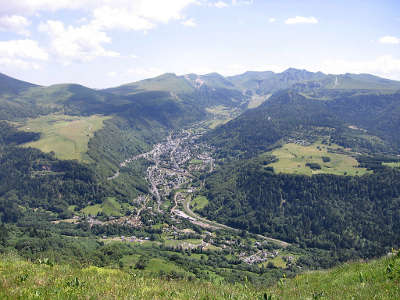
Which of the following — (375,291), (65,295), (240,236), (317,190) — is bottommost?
(240,236)

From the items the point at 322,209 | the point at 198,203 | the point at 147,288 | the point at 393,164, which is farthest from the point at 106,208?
the point at 393,164

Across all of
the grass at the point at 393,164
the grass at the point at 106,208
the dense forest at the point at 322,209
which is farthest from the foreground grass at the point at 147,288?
the grass at the point at 393,164

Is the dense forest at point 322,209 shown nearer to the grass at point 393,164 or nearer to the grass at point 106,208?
the grass at point 393,164

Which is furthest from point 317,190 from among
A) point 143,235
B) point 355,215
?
point 143,235

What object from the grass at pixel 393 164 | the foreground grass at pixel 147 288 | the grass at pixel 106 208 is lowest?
the grass at pixel 106 208

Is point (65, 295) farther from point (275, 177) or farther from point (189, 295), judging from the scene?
point (275, 177)

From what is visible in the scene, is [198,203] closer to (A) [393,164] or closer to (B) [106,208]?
(B) [106,208]
